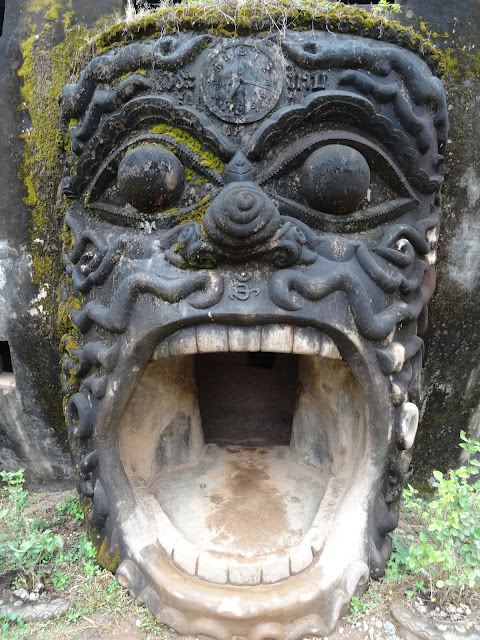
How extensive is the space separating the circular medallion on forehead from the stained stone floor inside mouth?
174 centimetres

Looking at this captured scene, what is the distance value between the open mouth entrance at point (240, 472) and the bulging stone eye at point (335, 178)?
727mm

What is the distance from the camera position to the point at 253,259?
1.88m

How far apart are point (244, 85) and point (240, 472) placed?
1.92m

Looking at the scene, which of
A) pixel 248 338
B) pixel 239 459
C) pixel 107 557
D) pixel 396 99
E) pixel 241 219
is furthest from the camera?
pixel 239 459

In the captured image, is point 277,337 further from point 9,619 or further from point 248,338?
point 9,619

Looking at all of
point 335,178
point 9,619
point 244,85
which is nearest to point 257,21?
point 244,85

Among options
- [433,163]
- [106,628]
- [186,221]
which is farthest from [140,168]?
[106,628]

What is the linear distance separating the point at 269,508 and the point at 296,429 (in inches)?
21.6

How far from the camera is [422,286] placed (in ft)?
7.34

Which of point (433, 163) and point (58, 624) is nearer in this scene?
point (58, 624)

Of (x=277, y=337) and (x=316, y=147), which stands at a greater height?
(x=316, y=147)

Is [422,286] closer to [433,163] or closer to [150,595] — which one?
[433,163]

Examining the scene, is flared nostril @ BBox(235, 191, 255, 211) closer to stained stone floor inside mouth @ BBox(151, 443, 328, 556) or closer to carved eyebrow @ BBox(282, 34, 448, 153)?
carved eyebrow @ BBox(282, 34, 448, 153)

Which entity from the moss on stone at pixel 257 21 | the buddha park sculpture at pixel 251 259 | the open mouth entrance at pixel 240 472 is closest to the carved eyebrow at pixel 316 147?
the buddha park sculpture at pixel 251 259
